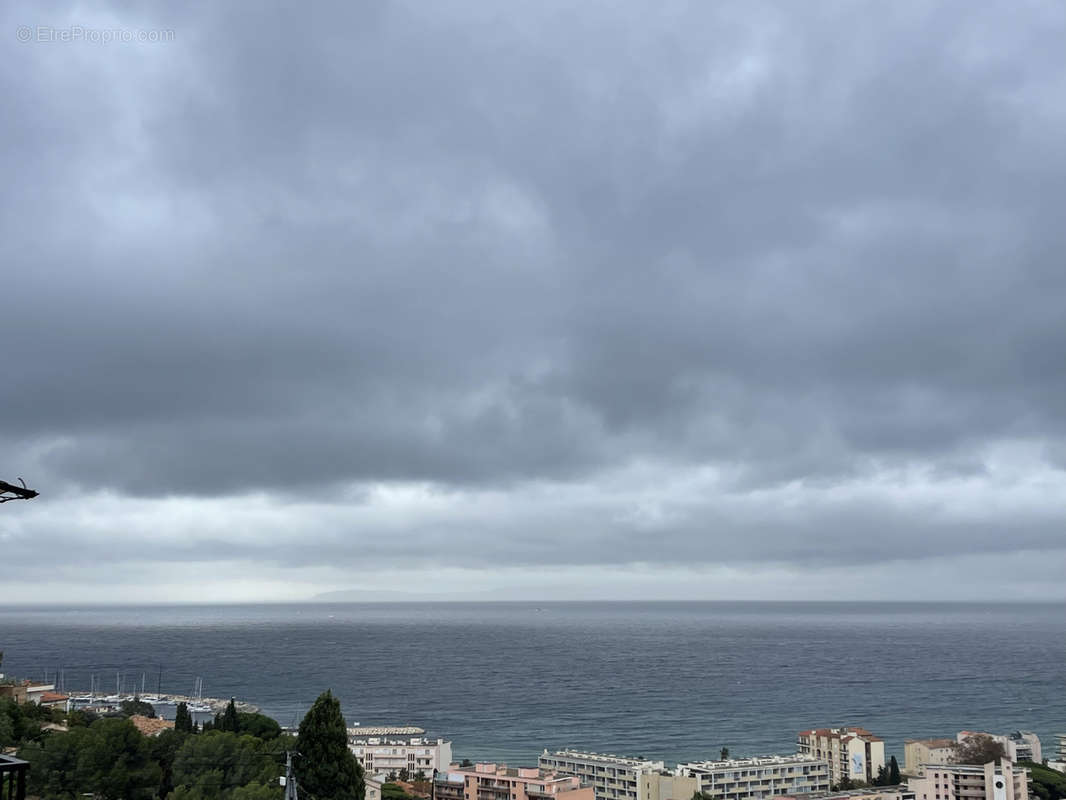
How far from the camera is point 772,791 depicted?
216 ft

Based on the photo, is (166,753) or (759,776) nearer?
(166,753)

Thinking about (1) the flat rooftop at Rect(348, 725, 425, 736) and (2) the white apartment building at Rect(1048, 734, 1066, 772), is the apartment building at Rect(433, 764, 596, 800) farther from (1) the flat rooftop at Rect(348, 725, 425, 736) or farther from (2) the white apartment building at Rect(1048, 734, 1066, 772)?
(2) the white apartment building at Rect(1048, 734, 1066, 772)

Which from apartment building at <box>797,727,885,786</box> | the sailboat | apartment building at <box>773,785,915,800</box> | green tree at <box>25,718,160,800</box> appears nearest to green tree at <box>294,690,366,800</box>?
green tree at <box>25,718,160,800</box>

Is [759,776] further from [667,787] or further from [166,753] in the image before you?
[166,753]

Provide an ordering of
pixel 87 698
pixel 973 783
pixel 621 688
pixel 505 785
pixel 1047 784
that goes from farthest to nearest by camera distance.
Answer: pixel 621 688, pixel 87 698, pixel 1047 784, pixel 973 783, pixel 505 785

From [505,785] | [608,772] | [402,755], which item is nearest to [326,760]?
[505,785]

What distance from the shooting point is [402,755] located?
72375 millimetres

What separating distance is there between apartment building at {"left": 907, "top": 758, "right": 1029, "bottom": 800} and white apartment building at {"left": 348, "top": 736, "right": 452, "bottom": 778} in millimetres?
35772

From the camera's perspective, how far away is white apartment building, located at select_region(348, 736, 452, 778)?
70.7 m

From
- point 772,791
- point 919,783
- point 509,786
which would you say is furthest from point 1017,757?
point 509,786

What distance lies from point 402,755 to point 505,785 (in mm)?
17727

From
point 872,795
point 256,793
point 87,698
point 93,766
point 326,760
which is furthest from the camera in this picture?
point 87,698

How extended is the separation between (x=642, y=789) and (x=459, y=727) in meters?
38.9

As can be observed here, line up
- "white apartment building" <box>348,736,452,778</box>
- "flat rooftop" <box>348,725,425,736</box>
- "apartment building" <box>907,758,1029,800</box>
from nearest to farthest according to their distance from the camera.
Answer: "apartment building" <box>907,758,1029,800</box>
"white apartment building" <box>348,736,452,778</box>
"flat rooftop" <box>348,725,425,736</box>
